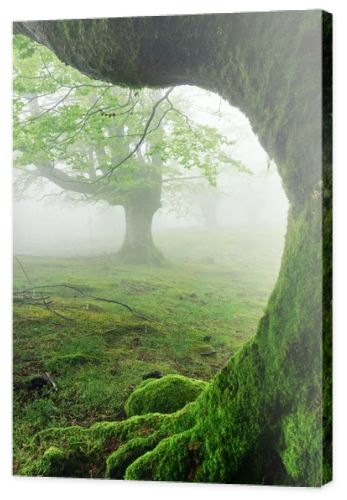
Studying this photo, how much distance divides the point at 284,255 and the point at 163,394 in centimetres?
163

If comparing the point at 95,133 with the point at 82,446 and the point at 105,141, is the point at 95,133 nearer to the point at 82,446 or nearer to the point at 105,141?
the point at 105,141

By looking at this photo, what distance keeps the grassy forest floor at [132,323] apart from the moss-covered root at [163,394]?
0.24 ft

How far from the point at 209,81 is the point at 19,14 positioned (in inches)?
83.7

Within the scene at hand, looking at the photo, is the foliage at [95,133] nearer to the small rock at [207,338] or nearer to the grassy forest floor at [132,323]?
the grassy forest floor at [132,323]

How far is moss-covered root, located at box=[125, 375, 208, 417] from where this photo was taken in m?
6.06

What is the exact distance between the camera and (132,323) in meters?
6.46

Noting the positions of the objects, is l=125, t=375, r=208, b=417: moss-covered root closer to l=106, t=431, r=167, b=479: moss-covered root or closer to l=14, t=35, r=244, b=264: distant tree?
l=106, t=431, r=167, b=479: moss-covered root

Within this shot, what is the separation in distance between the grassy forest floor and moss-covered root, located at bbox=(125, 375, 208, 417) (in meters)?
0.07

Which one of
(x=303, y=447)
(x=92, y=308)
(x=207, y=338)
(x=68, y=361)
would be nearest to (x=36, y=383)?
(x=68, y=361)

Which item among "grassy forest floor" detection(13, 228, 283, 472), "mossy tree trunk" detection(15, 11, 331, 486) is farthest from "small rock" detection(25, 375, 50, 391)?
"mossy tree trunk" detection(15, 11, 331, 486)

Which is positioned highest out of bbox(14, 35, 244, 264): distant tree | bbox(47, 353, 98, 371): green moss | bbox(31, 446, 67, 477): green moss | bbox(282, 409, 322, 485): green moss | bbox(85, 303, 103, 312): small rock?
bbox(14, 35, 244, 264): distant tree

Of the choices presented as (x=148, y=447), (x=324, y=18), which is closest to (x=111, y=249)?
(x=148, y=447)

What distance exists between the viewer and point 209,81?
5.76m
